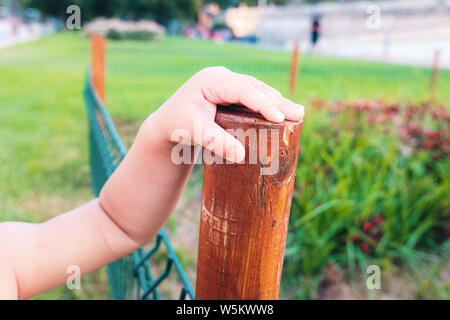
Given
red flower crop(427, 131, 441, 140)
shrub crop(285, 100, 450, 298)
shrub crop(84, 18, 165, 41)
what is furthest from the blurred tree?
red flower crop(427, 131, 441, 140)

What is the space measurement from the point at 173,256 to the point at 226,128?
0.49 m

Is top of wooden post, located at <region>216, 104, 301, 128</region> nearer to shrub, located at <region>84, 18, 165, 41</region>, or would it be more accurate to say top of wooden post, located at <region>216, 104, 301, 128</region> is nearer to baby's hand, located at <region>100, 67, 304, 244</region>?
baby's hand, located at <region>100, 67, 304, 244</region>

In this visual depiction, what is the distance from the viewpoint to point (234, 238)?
0.57 m

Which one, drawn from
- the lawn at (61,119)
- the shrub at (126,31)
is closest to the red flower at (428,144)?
the lawn at (61,119)

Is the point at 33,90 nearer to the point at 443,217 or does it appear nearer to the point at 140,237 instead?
the point at 443,217

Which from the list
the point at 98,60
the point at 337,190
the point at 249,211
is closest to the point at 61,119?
the point at 98,60

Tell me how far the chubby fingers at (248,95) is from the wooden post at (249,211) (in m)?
0.01

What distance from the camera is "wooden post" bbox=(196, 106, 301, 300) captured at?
55 cm

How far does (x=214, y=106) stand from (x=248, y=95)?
72mm

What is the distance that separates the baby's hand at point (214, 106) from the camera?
56cm

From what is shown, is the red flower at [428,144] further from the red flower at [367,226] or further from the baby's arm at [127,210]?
the baby's arm at [127,210]

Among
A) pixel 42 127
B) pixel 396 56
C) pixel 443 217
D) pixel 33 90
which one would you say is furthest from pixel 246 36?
pixel 443 217

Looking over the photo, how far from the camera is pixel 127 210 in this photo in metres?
0.84

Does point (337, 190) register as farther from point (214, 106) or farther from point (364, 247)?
point (214, 106)
